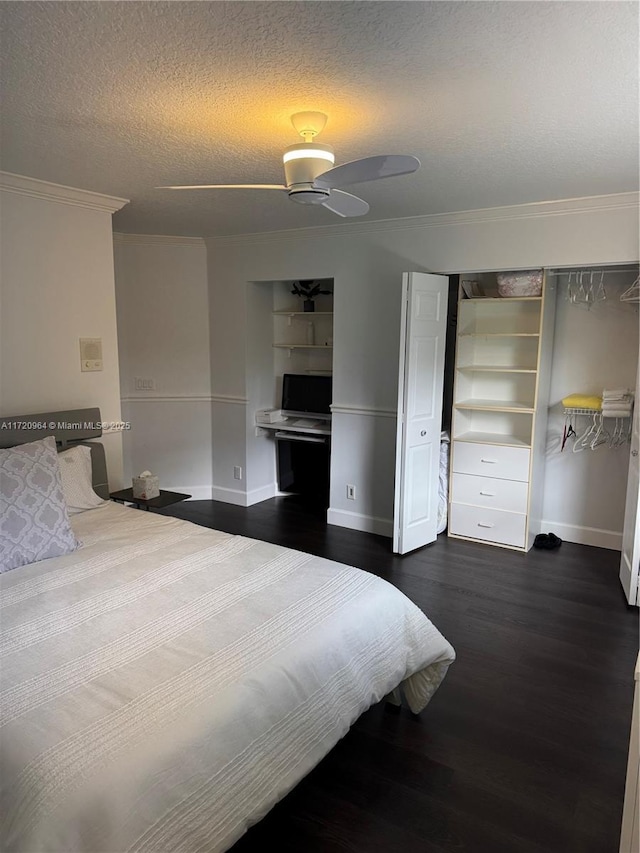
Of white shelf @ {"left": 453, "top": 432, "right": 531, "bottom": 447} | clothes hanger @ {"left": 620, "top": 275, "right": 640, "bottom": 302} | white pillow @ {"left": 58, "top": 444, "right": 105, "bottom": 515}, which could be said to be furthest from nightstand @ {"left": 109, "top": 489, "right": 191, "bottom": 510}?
clothes hanger @ {"left": 620, "top": 275, "right": 640, "bottom": 302}

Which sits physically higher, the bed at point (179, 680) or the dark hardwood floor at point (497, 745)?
the bed at point (179, 680)

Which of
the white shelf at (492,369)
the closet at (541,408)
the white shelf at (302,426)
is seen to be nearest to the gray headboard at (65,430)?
the white shelf at (302,426)

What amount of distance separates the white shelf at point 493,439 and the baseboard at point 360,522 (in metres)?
0.91

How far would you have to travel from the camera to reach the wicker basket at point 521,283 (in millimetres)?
4093

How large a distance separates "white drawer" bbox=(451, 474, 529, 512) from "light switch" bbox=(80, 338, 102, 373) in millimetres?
2805

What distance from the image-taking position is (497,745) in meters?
2.30

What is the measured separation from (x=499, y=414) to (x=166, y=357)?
10.1ft

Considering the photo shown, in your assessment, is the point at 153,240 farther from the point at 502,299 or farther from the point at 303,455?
the point at 502,299

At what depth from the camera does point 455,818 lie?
1.96 meters

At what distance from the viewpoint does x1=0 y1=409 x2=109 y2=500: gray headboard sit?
326 centimetres

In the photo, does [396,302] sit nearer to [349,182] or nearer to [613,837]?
[349,182]

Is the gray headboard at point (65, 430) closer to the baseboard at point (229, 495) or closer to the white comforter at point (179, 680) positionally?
the white comforter at point (179, 680)

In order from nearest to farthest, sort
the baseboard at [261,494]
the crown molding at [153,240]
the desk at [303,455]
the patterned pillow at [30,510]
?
the patterned pillow at [30,510] → the crown molding at [153,240] → the desk at [303,455] → the baseboard at [261,494]

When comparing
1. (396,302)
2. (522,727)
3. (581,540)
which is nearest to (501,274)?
(396,302)
